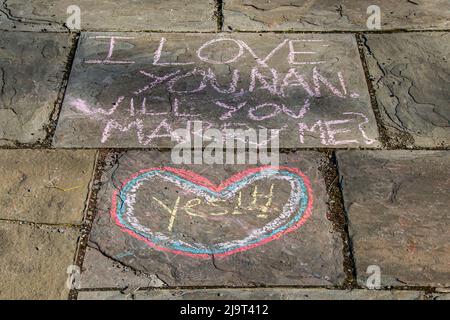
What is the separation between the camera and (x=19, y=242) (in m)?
3.04

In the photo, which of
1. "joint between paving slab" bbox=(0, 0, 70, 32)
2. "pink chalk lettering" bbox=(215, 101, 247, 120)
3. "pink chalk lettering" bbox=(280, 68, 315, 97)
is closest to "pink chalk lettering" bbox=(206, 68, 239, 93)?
"pink chalk lettering" bbox=(215, 101, 247, 120)

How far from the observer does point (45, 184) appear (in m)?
3.32

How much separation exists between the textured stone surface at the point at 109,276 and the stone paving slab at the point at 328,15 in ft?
6.87

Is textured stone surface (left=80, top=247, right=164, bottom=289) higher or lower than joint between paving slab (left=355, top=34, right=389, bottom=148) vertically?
lower

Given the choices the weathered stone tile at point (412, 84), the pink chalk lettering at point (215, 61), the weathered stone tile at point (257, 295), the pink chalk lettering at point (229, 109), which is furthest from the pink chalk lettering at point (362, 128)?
the weathered stone tile at point (257, 295)

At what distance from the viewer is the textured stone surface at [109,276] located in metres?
2.86

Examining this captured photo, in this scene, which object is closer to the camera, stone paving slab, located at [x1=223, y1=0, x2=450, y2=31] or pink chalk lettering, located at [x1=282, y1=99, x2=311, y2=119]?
pink chalk lettering, located at [x1=282, y1=99, x2=311, y2=119]

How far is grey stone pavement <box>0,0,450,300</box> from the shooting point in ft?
9.61

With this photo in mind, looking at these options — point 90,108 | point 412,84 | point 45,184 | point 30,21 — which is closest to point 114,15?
point 30,21

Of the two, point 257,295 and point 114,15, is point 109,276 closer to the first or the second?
point 257,295

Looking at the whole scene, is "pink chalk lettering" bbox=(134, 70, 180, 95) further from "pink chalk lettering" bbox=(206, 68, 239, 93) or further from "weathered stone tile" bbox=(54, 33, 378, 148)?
"pink chalk lettering" bbox=(206, 68, 239, 93)

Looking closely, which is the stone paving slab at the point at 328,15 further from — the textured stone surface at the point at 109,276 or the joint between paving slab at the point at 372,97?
the textured stone surface at the point at 109,276

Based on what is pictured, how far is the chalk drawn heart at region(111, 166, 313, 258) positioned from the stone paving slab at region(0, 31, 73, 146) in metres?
0.71

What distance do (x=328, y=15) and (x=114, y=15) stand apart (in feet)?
4.88
